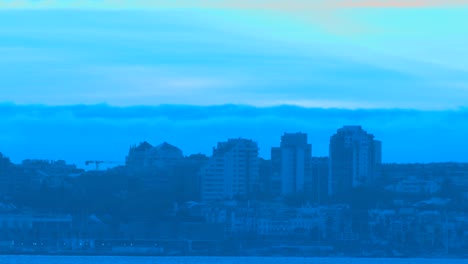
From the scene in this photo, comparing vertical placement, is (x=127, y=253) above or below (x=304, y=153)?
below

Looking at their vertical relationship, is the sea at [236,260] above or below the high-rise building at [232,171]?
below

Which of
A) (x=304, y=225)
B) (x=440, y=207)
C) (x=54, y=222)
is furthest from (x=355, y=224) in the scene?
(x=54, y=222)

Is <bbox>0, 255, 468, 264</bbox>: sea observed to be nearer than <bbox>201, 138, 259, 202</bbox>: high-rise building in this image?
Yes

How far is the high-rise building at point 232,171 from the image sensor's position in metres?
82.9

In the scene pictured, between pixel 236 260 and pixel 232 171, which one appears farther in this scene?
pixel 232 171

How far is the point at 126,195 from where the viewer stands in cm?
7625

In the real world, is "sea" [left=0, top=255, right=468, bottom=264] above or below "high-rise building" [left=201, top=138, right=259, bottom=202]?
below

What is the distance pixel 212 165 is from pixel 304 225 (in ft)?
64.6

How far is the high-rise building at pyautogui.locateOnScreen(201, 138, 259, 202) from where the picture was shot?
272ft

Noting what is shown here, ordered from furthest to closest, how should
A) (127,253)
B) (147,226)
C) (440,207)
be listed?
1. (440,207)
2. (147,226)
3. (127,253)

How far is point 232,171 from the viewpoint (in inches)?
3324

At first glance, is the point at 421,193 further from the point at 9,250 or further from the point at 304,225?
the point at 9,250

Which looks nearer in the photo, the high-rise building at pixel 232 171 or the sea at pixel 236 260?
the sea at pixel 236 260

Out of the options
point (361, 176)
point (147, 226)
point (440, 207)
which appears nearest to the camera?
point (147, 226)
